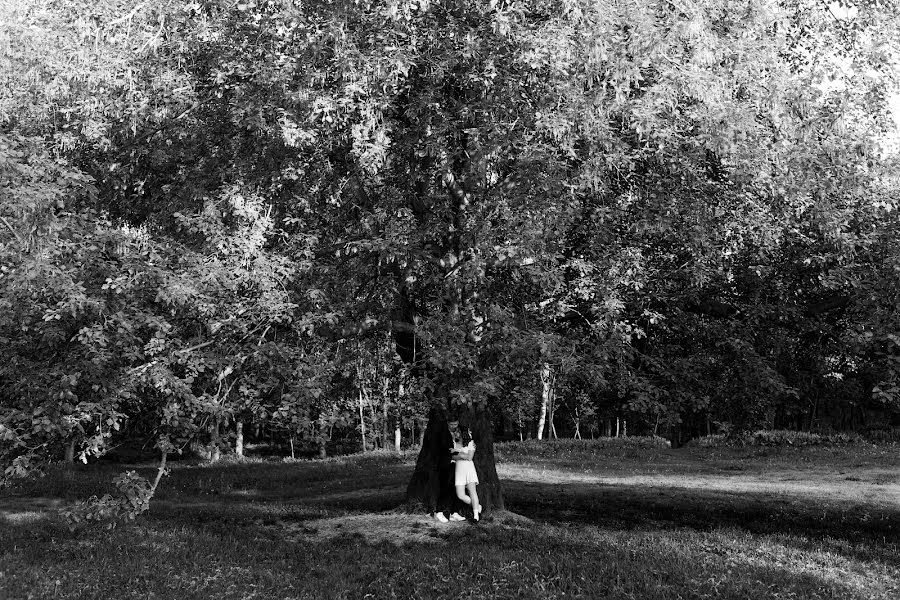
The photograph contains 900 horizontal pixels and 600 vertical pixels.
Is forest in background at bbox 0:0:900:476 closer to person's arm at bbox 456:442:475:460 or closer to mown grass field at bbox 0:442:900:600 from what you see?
person's arm at bbox 456:442:475:460

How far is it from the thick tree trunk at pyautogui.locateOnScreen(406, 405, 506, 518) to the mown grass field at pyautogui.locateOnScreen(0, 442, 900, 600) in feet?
2.95

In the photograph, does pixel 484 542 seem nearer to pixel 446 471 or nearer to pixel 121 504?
pixel 446 471

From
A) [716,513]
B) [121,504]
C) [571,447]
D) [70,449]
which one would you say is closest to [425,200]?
[121,504]

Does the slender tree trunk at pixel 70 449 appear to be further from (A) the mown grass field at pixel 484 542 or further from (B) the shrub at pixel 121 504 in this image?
(B) the shrub at pixel 121 504

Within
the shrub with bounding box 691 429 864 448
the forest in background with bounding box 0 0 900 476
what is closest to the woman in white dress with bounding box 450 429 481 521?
the forest in background with bounding box 0 0 900 476

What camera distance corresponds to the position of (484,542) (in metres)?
15.5

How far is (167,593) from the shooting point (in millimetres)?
12016

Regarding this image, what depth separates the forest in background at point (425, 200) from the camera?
12.8 m

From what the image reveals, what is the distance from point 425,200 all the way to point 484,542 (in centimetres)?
642

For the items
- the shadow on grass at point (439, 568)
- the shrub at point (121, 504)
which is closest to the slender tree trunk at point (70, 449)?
the shadow on grass at point (439, 568)

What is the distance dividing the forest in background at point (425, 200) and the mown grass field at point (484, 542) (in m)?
2.24

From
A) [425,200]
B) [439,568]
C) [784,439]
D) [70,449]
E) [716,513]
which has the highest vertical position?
[425,200]

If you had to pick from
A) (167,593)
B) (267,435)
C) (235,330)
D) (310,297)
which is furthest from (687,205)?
(267,435)

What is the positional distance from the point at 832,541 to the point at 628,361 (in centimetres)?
526
